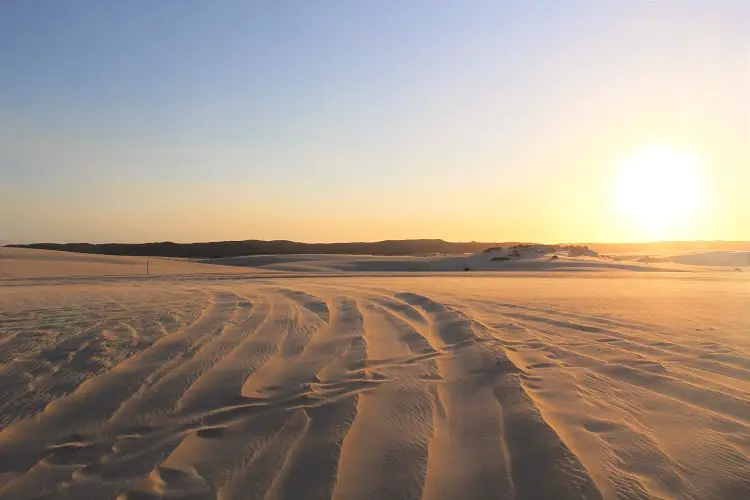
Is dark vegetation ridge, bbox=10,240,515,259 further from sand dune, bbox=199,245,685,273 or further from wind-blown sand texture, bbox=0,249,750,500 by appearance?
wind-blown sand texture, bbox=0,249,750,500

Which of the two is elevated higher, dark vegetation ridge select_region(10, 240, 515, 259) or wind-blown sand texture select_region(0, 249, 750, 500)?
dark vegetation ridge select_region(10, 240, 515, 259)

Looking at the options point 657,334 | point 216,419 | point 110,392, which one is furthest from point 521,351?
point 110,392

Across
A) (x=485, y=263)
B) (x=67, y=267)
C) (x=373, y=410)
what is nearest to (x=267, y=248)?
(x=485, y=263)

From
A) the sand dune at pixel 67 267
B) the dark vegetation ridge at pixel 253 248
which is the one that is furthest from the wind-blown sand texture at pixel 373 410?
the dark vegetation ridge at pixel 253 248

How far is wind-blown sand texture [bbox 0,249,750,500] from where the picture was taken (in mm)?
2461

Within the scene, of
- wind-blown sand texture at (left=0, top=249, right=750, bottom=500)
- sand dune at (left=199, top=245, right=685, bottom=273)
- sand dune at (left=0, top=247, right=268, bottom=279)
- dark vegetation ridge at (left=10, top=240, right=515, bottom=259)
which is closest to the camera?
wind-blown sand texture at (left=0, top=249, right=750, bottom=500)

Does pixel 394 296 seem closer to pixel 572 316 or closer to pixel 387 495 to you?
pixel 572 316

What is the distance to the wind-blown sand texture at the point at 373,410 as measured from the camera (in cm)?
246

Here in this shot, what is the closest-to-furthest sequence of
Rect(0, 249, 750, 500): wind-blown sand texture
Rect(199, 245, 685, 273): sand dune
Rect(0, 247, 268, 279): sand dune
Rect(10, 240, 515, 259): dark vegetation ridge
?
Rect(0, 249, 750, 500): wind-blown sand texture → Rect(0, 247, 268, 279): sand dune → Rect(199, 245, 685, 273): sand dune → Rect(10, 240, 515, 259): dark vegetation ridge

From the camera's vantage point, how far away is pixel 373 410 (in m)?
3.38

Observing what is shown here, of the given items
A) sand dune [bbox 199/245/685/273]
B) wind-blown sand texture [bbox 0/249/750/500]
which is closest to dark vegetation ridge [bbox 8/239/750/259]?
sand dune [bbox 199/245/685/273]

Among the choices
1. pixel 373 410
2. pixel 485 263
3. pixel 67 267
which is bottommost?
pixel 373 410

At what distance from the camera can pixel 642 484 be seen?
7.76ft

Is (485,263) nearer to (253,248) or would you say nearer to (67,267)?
(67,267)
